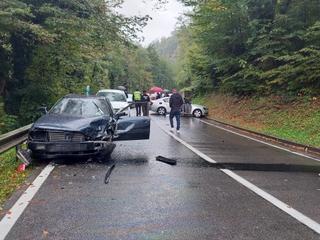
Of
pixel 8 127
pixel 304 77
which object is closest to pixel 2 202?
pixel 8 127

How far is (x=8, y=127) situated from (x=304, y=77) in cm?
1413

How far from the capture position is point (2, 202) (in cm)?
660

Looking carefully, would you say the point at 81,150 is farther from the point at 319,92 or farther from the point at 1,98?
the point at 319,92

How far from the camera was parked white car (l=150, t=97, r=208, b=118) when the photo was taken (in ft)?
103

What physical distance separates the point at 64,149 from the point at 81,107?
2.12m

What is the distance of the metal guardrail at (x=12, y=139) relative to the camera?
29.3ft

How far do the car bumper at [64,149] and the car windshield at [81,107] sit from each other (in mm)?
1414

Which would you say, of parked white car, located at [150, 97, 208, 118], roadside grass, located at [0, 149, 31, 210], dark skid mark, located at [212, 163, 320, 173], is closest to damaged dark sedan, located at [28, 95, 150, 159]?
roadside grass, located at [0, 149, 31, 210]

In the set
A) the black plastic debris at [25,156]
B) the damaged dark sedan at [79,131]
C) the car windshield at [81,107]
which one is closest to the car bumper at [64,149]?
the damaged dark sedan at [79,131]

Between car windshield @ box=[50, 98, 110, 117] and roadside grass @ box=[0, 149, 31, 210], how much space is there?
1.69m

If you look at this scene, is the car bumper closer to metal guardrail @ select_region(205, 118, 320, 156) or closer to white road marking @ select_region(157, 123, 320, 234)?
white road marking @ select_region(157, 123, 320, 234)

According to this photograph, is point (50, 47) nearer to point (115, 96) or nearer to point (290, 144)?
point (115, 96)

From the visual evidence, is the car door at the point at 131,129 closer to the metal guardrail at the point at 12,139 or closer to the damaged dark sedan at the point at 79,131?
the damaged dark sedan at the point at 79,131

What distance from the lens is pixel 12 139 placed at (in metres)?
9.66
